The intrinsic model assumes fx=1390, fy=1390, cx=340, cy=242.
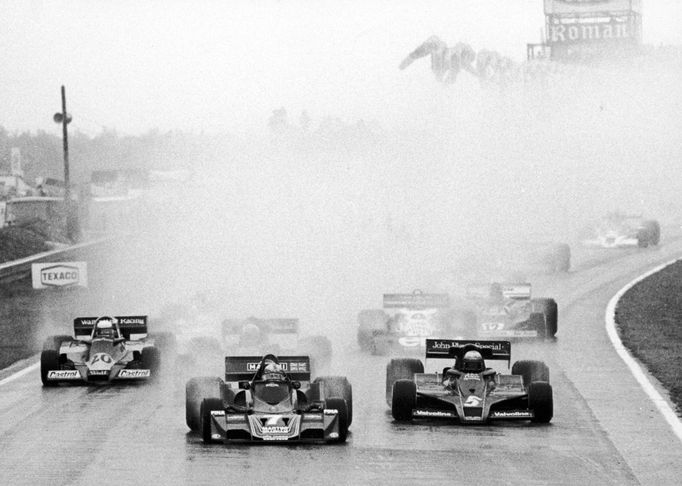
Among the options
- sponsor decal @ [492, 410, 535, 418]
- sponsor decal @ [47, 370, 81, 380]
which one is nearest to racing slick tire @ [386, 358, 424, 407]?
sponsor decal @ [492, 410, 535, 418]

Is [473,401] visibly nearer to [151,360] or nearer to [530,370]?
[530,370]

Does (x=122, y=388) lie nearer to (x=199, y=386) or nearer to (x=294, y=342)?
(x=294, y=342)

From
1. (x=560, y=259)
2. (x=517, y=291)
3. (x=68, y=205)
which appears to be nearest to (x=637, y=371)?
(x=517, y=291)

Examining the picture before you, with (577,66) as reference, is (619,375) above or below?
below

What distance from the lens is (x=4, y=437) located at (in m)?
20.6

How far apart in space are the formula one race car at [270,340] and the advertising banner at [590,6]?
100113mm

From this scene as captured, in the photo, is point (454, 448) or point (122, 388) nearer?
point (454, 448)

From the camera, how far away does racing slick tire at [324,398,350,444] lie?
62.9ft

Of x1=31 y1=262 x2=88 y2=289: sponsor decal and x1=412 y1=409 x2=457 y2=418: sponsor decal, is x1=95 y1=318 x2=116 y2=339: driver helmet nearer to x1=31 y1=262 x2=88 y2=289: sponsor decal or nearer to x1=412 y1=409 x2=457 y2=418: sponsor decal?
x1=412 y1=409 x2=457 y2=418: sponsor decal

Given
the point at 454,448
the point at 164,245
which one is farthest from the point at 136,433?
the point at 164,245

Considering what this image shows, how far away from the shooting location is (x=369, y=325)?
3194 centimetres

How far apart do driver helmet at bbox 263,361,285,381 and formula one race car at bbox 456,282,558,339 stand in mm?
13102

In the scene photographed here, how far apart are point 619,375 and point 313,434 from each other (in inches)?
431

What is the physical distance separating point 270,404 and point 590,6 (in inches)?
4301
